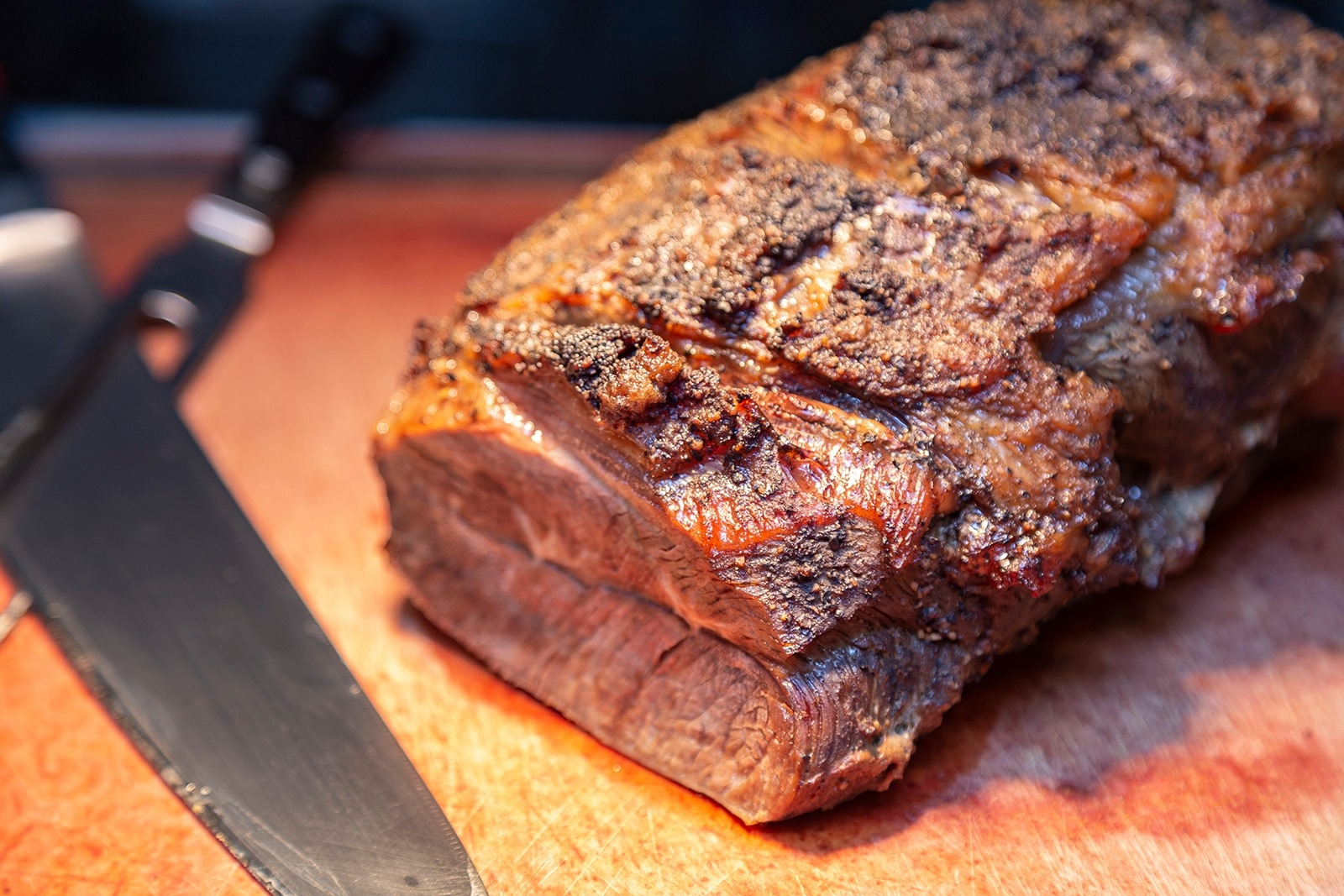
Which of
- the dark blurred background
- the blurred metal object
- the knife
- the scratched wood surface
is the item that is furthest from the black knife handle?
the blurred metal object

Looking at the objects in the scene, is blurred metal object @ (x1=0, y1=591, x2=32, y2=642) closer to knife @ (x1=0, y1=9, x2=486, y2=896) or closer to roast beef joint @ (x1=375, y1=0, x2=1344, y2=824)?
knife @ (x1=0, y1=9, x2=486, y2=896)

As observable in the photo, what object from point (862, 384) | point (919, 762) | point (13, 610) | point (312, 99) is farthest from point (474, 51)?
point (919, 762)

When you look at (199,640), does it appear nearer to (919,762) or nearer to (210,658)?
(210,658)

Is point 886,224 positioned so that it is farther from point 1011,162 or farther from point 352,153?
point 352,153

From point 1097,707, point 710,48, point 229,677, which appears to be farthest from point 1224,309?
point 710,48

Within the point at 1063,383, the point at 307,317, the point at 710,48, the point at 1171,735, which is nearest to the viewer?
the point at 1063,383

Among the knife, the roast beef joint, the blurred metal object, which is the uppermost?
the roast beef joint

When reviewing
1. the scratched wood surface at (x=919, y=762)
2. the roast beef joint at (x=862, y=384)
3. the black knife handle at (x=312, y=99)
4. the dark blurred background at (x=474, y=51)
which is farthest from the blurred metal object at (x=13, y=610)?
the dark blurred background at (x=474, y=51)
